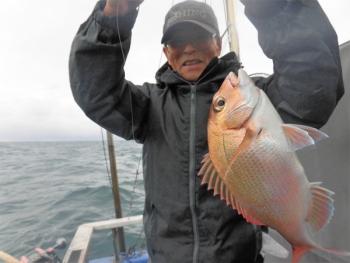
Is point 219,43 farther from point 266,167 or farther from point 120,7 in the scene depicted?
point 266,167

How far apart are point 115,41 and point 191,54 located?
0.48 metres

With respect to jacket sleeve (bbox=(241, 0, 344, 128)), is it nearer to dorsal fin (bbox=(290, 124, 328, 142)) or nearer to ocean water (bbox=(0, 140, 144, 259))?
dorsal fin (bbox=(290, 124, 328, 142))

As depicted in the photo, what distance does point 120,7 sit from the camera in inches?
52.9

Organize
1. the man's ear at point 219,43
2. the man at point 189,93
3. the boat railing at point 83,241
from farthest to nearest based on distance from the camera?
the boat railing at point 83,241, the man's ear at point 219,43, the man at point 189,93

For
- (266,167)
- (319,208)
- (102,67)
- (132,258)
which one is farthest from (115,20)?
(132,258)

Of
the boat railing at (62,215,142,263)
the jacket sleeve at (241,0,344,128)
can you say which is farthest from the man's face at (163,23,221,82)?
the boat railing at (62,215,142,263)

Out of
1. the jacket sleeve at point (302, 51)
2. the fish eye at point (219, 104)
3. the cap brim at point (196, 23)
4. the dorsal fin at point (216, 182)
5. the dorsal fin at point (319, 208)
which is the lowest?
the dorsal fin at point (319, 208)

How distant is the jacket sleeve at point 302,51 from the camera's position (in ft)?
3.74

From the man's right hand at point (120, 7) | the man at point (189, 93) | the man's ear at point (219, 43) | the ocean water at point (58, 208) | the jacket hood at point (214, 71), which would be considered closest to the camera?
the man at point (189, 93)

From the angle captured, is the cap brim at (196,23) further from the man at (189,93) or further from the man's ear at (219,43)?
the man's ear at (219,43)

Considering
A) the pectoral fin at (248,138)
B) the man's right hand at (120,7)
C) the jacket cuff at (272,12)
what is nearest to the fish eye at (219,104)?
the pectoral fin at (248,138)

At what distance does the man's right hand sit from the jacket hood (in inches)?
17.5

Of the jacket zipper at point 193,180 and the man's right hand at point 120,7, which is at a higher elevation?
the man's right hand at point 120,7

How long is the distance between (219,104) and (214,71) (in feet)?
1.25
